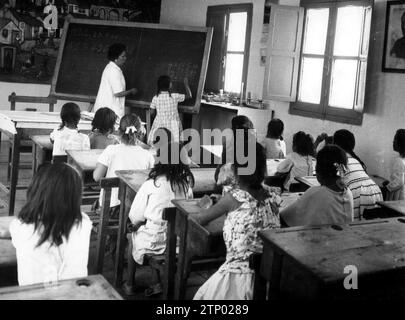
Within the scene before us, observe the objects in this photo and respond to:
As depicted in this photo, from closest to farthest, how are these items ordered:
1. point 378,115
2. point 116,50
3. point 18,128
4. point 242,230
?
point 242,230 < point 18,128 < point 378,115 < point 116,50

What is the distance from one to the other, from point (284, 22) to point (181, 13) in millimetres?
3150

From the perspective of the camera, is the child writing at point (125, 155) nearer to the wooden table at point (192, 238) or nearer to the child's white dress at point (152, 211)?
the child's white dress at point (152, 211)

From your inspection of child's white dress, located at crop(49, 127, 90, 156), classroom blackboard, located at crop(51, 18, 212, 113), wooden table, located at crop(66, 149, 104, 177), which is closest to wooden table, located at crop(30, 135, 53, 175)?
child's white dress, located at crop(49, 127, 90, 156)

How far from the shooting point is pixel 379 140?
17.7ft

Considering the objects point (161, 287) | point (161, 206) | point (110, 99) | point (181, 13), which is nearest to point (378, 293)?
point (161, 206)

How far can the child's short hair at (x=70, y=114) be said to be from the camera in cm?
441

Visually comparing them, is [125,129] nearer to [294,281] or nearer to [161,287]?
[161,287]

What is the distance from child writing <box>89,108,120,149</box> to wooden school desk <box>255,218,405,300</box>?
2443mm

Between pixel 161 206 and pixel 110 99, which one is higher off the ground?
pixel 110 99

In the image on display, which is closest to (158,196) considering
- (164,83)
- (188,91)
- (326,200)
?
(326,200)

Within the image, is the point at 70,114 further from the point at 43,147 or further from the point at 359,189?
the point at 359,189

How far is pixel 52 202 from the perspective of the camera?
6.59ft

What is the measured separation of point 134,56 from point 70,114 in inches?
129

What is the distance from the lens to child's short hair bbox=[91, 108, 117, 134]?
172 inches
